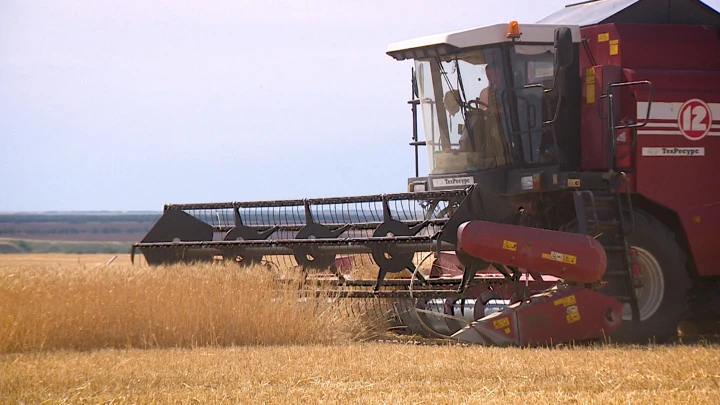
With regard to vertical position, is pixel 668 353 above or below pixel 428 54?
below

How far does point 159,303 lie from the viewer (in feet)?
→ 24.4

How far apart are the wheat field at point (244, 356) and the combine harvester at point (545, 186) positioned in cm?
56

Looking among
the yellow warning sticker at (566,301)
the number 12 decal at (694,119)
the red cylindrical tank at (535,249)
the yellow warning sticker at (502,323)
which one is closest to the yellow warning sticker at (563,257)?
the red cylindrical tank at (535,249)

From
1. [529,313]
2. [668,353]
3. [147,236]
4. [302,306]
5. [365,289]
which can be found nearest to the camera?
[668,353]

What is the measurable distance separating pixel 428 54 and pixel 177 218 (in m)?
2.66

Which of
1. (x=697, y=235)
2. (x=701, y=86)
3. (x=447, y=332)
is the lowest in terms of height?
(x=447, y=332)

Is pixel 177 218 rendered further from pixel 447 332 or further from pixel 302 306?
pixel 447 332

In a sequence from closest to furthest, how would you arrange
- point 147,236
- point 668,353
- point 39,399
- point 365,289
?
1. point 39,399
2. point 668,353
3. point 365,289
4. point 147,236

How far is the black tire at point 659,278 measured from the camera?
796cm

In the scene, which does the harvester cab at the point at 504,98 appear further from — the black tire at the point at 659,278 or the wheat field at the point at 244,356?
the wheat field at the point at 244,356

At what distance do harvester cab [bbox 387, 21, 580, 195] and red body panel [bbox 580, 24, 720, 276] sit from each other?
22cm

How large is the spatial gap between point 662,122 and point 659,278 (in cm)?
127

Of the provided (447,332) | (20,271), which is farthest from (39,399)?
(447,332)

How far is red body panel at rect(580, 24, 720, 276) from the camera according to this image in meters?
8.24
